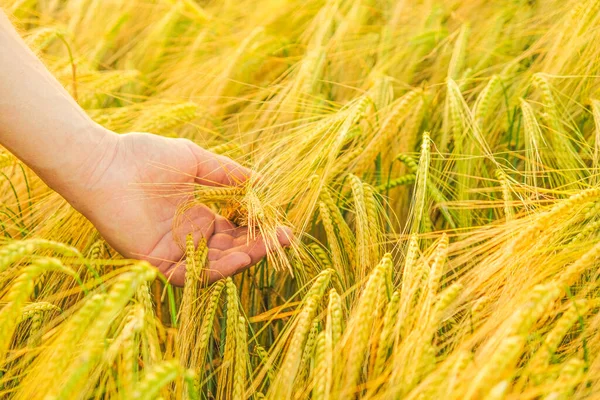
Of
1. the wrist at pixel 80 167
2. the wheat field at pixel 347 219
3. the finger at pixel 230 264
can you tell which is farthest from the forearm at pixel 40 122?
the finger at pixel 230 264

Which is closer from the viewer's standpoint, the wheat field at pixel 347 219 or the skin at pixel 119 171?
the wheat field at pixel 347 219

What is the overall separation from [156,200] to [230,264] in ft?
0.75

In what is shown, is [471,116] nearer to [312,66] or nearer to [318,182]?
[318,182]

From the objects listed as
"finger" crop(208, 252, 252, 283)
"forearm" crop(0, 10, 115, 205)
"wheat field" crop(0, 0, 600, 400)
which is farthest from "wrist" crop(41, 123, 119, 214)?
"finger" crop(208, 252, 252, 283)

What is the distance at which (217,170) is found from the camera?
134 cm

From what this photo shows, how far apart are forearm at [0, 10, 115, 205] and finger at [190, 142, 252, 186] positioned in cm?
19

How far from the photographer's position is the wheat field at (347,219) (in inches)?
32.5

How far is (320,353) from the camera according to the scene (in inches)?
34.4

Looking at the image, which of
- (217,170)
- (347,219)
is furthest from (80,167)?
(347,219)

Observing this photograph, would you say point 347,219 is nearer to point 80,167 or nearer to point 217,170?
point 217,170

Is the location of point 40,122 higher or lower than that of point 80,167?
higher

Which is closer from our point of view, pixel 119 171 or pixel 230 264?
pixel 230 264

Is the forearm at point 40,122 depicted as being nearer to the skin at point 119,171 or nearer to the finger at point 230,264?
the skin at point 119,171

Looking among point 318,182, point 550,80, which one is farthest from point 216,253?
point 550,80
